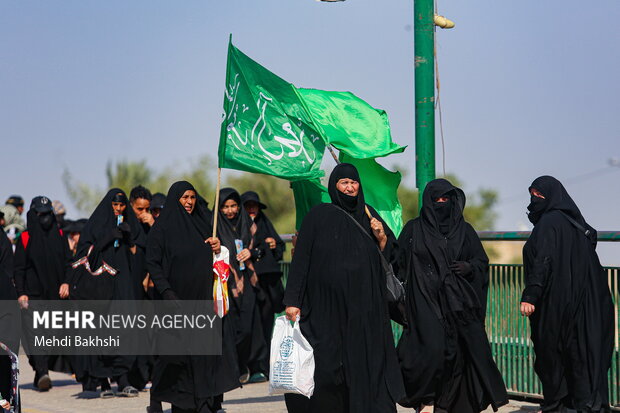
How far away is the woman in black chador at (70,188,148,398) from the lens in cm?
1089

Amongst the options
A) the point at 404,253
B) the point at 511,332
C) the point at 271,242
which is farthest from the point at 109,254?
the point at 404,253

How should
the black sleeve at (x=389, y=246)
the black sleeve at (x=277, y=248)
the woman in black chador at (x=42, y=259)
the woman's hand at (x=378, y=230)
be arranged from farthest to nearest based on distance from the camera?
the black sleeve at (x=277, y=248) → the woman in black chador at (x=42, y=259) → the black sleeve at (x=389, y=246) → the woman's hand at (x=378, y=230)

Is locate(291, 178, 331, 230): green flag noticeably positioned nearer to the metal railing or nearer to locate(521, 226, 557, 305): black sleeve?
the metal railing

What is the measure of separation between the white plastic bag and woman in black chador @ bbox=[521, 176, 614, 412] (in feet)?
6.83

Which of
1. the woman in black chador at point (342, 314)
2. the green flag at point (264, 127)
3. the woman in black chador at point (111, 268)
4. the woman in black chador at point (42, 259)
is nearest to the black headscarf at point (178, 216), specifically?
the green flag at point (264, 127)

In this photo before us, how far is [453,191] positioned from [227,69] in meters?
2.54

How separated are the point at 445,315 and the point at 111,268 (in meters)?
4.24

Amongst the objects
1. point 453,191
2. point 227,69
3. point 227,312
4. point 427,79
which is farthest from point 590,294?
point 227,69

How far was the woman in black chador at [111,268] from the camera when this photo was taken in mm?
10891

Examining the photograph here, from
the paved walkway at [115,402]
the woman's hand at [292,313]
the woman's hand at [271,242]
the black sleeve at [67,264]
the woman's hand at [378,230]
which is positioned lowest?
the paved walkway at [115,402]

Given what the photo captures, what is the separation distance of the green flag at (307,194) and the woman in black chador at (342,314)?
9.33ft

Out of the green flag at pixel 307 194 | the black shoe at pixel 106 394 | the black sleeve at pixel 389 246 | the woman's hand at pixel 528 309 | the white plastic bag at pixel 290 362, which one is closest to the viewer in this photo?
the white plastic bag at pixel 290 362

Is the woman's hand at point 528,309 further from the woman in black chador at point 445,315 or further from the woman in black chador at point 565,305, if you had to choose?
the woman in black chador at point 445,315

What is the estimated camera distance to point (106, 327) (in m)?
11.1
